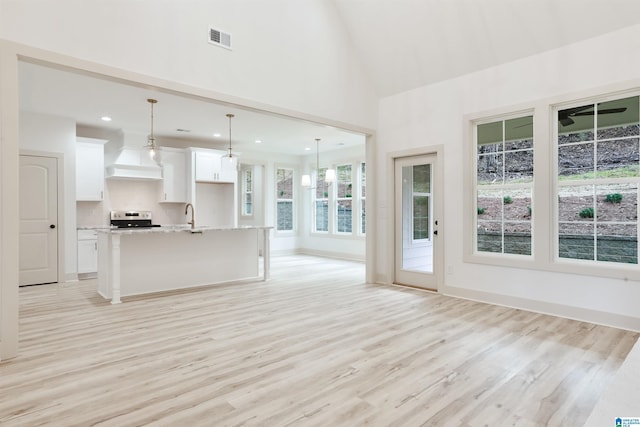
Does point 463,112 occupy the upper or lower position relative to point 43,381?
upper

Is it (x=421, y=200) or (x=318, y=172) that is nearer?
(x=421, y=200)

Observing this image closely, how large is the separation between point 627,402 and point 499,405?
148 cm

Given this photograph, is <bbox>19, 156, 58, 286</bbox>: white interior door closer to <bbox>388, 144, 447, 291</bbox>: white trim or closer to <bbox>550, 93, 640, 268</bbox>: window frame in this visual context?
<bbox>388, 144, 447, 291</bbox>: white trim

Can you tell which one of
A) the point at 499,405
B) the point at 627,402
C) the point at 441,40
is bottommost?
the point at 499,405

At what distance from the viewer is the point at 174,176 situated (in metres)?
7.89

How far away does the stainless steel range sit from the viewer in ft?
23.7

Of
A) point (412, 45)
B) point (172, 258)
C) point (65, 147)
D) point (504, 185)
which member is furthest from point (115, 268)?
point (504, 185)

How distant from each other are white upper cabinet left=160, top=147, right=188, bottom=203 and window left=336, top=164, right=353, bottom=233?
12.3ft

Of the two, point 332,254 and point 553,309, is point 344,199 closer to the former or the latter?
point 332,254

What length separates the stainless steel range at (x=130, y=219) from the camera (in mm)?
7227

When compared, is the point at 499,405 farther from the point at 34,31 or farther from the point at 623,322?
the point at 34,31

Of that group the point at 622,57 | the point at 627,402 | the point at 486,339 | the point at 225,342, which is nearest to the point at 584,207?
the point at 622,57

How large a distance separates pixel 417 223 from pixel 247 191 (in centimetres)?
582

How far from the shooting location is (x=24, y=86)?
477 cm
